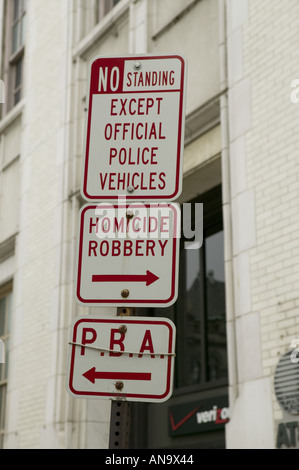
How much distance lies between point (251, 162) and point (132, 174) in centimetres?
393

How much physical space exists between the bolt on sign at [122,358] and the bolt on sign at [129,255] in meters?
0.11

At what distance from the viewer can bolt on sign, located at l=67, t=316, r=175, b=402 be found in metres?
3.11

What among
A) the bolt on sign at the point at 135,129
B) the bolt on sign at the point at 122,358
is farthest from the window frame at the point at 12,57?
the bolt on sign at the point at 122,358

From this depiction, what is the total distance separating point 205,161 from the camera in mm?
8375

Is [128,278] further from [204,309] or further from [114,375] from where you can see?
[204,309]

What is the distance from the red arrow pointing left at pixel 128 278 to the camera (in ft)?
10.8

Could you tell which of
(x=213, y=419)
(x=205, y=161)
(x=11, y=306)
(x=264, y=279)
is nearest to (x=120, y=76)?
(x=264, y=279)

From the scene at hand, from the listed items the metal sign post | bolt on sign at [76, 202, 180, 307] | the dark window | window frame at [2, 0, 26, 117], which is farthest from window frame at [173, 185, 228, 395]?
window frame at [2, 0, 26, 117]

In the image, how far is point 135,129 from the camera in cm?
353

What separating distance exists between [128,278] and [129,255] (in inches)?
4.0

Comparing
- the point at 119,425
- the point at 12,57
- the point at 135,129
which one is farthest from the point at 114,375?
the point at 12,57

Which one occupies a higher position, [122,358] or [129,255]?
[129,255]

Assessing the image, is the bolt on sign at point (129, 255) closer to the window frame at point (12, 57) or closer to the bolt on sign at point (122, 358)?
the bolt on sign at point (122, 358)

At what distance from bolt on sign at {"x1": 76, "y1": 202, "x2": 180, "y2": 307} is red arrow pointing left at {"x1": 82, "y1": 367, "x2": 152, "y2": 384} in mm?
297
